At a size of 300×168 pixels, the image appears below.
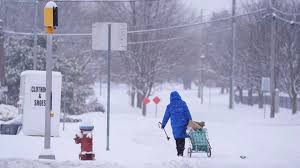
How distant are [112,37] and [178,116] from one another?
2.67 meters

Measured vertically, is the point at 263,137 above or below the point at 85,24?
below

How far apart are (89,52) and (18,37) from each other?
505 inches

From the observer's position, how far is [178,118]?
571 inches

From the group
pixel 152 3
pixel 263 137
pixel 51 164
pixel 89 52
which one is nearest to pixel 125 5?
pixel 152 3

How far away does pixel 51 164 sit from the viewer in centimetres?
1098

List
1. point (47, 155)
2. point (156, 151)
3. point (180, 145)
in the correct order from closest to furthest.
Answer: point (47, 155)
point (180, 145)
point (156, 151)

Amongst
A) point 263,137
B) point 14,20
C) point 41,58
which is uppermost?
point 14,20

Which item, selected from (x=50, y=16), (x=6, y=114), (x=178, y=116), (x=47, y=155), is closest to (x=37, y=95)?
(x=178, y=116)

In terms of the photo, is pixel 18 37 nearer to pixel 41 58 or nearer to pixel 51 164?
pixel 41 58

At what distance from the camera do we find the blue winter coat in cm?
1450

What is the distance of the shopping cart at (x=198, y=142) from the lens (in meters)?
15.2

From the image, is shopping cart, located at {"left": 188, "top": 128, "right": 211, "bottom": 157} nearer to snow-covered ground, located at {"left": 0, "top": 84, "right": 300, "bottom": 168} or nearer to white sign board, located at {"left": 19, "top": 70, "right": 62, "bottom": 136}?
snow-covered ground, located at {"left": 0, "top": 84, "right": 300, "bottom": 168}

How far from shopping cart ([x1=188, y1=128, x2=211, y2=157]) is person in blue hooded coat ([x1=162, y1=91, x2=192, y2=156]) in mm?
621

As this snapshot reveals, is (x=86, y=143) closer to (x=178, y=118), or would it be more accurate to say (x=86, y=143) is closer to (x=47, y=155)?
(x=47, y=155)
